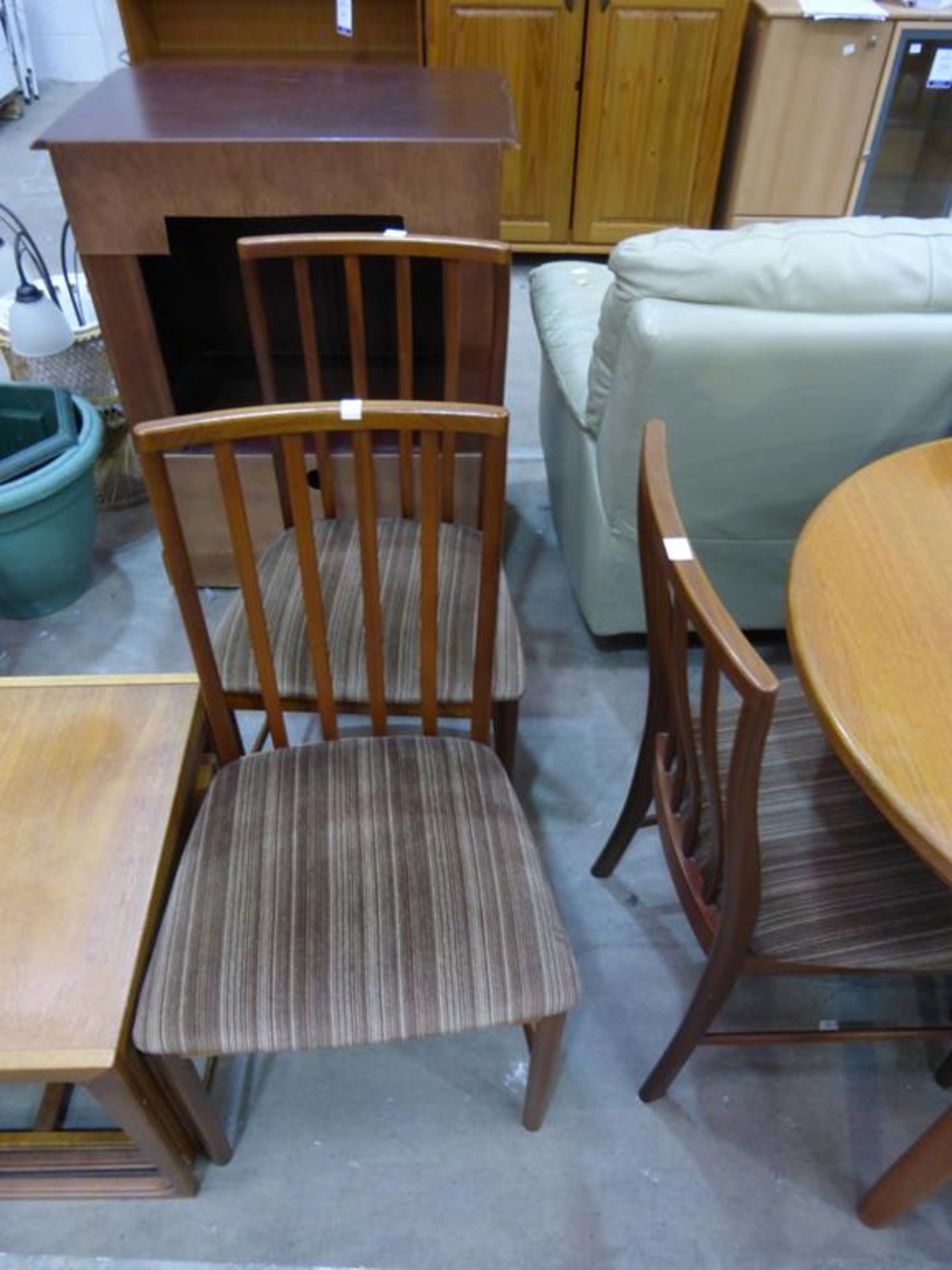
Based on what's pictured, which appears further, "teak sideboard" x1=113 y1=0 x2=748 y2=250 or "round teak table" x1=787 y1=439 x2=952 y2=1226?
"teak sideboard" x1=113 y1=0 x2=748 y2=250

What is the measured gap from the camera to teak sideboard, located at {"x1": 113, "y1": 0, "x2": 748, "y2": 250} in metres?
2.72

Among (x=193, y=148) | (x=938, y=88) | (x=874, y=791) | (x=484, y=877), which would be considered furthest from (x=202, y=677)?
(x=938, y=88)

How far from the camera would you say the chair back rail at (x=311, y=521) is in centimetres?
92

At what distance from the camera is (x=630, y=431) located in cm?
141

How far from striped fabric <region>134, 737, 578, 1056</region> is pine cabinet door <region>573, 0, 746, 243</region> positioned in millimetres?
2664

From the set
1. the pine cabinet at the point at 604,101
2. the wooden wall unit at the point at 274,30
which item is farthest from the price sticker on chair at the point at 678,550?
the wooden wall unit at the point at 274,30

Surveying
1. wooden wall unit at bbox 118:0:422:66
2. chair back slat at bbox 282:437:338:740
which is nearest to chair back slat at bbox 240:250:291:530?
chair back slat at bbox 282:437:338:740

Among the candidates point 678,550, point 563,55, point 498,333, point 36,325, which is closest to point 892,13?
point 563,55

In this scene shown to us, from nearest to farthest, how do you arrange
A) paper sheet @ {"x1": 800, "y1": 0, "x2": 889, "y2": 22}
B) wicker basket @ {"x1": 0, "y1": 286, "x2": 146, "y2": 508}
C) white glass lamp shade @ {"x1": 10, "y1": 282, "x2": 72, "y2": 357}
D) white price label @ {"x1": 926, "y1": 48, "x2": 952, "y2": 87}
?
white glass lamp shade @ {"x1": 10, "y1": 282, "x2": 72, "y2": 357} < wicker basket @ {"x1": 0, "y1": 286, "x2": 146, "y2": 508} < paper sheet @ {"x1": 800, "y1": 0, "x2": 889, "y2": 22} < white price label @ {"x1": 926, "y1": 48, "x2": 952, "y2": 87}

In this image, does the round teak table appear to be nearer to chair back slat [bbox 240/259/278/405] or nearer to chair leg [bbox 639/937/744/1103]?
chair leg [bbox 639/937/744/1103]

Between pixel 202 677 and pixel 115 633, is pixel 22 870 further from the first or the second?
pixel 115 633

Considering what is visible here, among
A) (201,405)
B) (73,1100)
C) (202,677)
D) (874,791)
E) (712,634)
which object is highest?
(712,634)

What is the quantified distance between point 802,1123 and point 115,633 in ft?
5.15

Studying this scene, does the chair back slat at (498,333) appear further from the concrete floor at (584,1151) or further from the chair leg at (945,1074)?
the chair leg at (945,1074)
